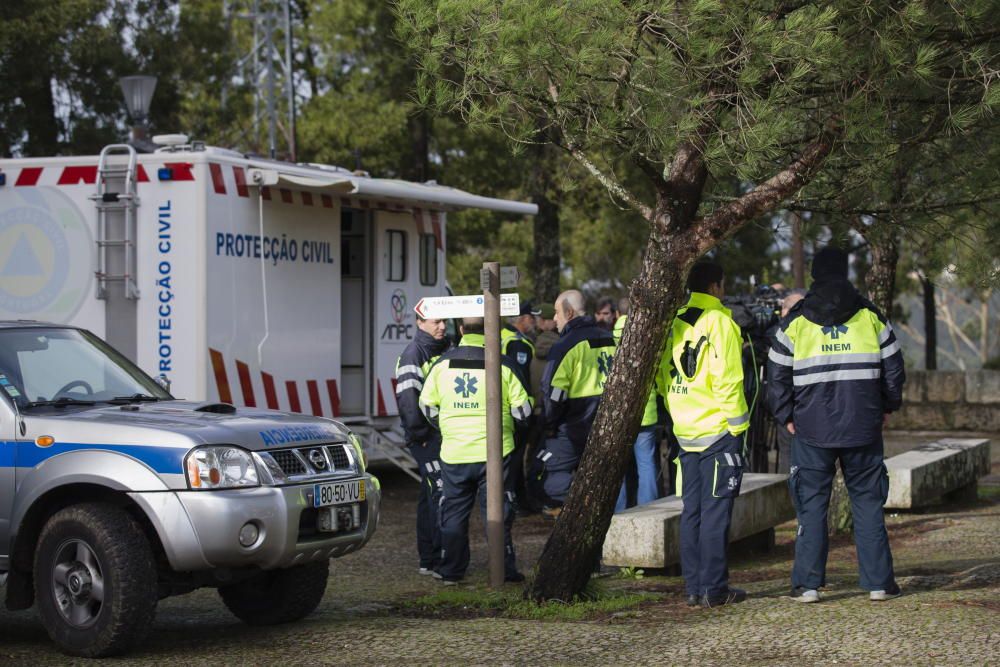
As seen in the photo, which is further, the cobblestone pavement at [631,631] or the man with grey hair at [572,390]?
the man with grey hair at [572,390]

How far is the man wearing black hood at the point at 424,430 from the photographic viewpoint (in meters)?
8.91

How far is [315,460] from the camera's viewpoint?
6.97 metres

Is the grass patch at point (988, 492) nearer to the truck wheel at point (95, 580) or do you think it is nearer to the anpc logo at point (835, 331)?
the anpc logo at point (835, 331)

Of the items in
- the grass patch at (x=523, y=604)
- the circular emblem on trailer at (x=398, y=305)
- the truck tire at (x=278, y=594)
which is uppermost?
the circular emblem on trailer at (x=398, y=305)

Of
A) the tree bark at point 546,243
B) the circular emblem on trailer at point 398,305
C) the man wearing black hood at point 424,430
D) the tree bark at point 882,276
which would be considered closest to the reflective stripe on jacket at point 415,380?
the man wearing black hood at point 424,430

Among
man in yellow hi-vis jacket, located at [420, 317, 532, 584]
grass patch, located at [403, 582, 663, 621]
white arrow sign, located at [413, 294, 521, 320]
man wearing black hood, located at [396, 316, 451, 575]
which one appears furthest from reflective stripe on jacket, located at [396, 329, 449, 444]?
grass patch, located at [403, 582, 663, 621]

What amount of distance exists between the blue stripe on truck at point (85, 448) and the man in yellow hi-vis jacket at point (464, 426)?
91.4 inches

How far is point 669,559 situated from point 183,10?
1576 centimetres

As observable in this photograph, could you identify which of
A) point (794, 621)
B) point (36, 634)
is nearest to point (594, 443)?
point (794, 621)

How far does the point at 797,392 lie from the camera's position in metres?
7.52

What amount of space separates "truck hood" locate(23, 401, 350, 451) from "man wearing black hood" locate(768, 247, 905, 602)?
94.7 inches

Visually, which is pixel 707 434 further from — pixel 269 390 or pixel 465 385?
pixel 269 390

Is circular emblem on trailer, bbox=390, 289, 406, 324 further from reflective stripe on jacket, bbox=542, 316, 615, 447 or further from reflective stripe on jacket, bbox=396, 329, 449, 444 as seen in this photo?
reflective stripe on jacket, bbox=396, 329, 449, 444

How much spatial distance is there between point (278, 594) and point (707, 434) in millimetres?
2361
